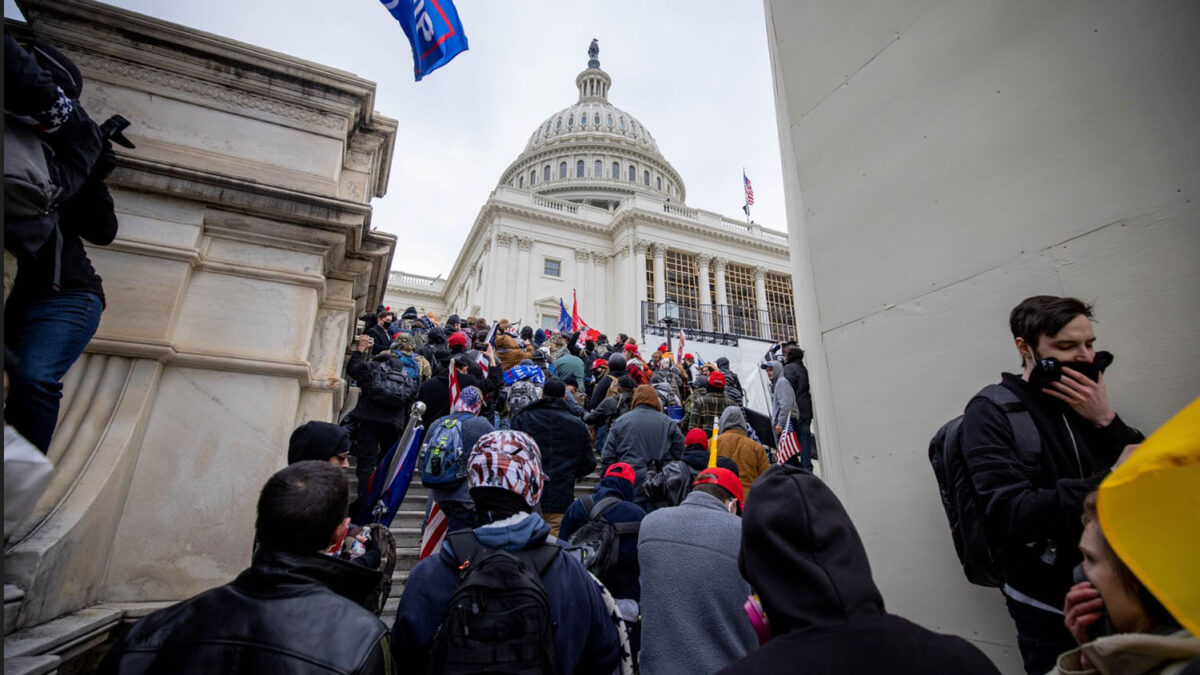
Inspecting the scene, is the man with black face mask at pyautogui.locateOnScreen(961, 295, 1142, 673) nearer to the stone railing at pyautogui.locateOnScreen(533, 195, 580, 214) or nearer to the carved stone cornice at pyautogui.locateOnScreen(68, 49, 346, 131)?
the carved stone cornice at pyautogui.locateOnScreen(68, 49, 346, 131)

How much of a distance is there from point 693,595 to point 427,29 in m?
6.45

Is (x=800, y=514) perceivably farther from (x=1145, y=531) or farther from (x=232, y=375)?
(x=232, y=375)

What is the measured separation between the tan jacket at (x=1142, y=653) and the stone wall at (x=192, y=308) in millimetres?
3632

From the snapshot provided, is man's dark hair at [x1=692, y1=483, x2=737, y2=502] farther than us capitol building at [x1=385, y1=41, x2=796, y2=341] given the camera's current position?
No

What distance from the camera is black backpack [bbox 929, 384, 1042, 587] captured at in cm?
194

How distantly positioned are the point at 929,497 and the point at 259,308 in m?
4.34

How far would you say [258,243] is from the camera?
4.02 metres

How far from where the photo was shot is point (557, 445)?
4863mm

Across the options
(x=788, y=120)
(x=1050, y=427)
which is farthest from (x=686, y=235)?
(x=1050, y=427)

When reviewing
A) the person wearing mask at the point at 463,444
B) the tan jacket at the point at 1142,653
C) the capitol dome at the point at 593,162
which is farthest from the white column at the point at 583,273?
the tan jacket at the point at 1142,653

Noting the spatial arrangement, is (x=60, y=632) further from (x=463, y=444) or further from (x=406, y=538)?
(x=406, y=538)

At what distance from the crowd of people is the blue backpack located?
128 cm

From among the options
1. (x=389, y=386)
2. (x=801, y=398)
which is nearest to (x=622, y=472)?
(x=389, y=386)

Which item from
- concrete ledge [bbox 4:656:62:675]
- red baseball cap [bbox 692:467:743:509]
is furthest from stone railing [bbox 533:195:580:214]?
concrete ledge [bbox 4:656:62:675]
